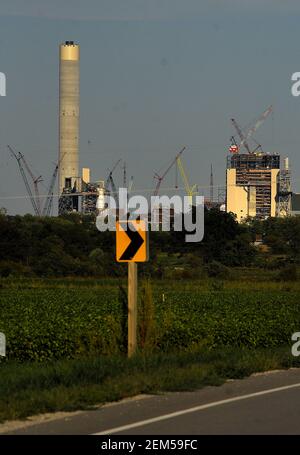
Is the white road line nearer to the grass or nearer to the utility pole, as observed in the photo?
the grass

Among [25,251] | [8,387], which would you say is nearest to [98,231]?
[25,251]

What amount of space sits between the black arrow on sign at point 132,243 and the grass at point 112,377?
1890 millimetres

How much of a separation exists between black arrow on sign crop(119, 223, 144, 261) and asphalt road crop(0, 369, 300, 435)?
3777mm

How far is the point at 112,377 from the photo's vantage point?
16.5m

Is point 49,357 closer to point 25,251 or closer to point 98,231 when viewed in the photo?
point 25,251

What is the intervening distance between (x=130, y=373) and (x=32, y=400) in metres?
3.39

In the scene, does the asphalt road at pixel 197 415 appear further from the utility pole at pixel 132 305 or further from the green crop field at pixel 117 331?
the green crop field at pixel 117 331

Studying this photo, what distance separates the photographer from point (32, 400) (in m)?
13.8

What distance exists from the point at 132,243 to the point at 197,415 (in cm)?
622

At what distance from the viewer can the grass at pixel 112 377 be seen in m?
14.0

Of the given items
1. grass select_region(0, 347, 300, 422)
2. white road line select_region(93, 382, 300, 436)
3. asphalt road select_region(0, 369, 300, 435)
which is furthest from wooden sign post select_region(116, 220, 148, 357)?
white road line select_region(93, 382, 300, 436)

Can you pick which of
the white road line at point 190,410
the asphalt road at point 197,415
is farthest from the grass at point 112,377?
the white road line at point 190,410

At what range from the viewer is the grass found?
14.0 m
